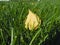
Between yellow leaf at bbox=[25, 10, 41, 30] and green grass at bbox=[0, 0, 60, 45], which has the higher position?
yellow leaf at bbox=[25, 10, 41, 30]

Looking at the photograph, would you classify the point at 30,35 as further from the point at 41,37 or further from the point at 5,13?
the point at 5,13

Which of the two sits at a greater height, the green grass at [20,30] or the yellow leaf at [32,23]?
the yellow leaf at [32,23]

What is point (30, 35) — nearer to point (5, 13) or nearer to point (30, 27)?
point (30, 27)

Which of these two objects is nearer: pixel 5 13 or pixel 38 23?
pixel 38 23

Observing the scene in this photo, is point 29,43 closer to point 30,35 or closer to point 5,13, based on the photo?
point 30,35

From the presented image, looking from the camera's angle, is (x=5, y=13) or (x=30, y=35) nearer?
(x=30, y=35)

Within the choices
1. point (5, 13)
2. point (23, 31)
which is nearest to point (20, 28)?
point (23, 31)

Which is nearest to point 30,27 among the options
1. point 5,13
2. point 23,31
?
point 23,31
